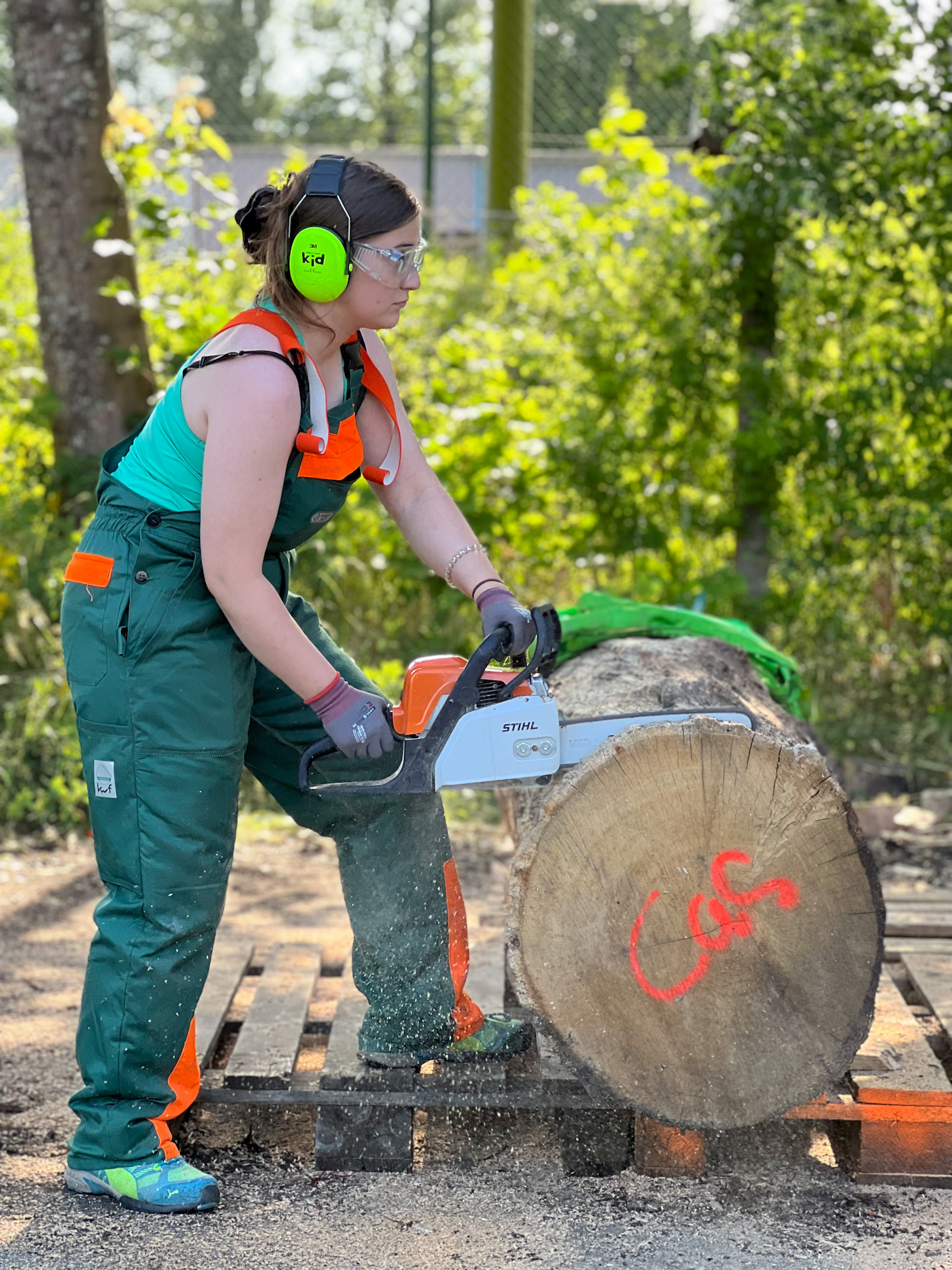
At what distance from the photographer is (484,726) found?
239 cm

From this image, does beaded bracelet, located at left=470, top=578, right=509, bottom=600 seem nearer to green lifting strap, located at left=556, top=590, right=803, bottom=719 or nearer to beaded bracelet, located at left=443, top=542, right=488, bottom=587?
beaded bracelet, located at left=443, top=542, right=488, bottom=587

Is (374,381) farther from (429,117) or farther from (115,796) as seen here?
(429,117)

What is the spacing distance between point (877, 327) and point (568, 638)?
300 cm

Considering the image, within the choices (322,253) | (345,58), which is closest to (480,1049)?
(322,253)

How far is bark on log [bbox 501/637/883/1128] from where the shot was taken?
2330 millimetres

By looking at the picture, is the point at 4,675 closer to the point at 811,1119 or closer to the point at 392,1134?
the point at 392,1134

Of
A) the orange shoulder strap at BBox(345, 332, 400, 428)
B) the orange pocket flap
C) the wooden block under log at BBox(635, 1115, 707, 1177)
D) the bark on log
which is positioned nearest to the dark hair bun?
the orange shoulder strap at BBox(345, 332, 400, 428)

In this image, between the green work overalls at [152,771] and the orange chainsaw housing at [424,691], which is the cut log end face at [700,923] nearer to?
the orange chainsaw housing at [424,691]

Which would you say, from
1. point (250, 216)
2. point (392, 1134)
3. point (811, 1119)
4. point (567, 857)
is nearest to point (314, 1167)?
point (392, 1134)

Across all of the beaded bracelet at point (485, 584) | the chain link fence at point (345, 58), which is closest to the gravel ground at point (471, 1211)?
the beaded bracelet at point (485, 584)

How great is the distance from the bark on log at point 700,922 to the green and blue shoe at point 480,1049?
1.41 feet

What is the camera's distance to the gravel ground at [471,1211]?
2258mm

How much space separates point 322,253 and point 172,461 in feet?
1.56

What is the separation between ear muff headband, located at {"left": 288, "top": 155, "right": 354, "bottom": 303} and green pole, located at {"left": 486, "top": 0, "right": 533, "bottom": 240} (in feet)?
26.5
